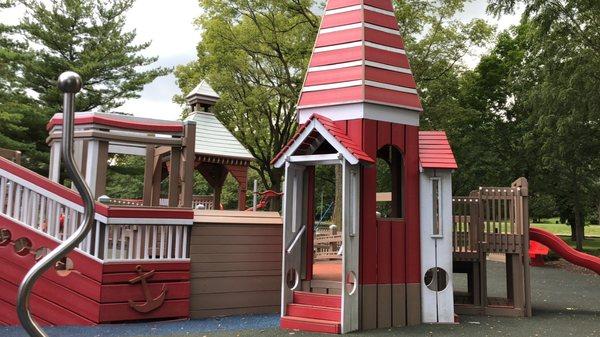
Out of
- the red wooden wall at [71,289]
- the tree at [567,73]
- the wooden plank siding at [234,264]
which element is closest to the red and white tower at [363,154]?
the wooden plank siding at [234,264]

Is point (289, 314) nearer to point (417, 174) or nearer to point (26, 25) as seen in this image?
point (417, 174)

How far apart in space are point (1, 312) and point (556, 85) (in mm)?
19247

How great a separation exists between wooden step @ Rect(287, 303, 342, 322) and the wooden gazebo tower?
7.21 metres

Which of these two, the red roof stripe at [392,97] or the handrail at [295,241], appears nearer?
the handrail at [295,241]

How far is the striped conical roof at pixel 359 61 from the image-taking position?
29.5 feet

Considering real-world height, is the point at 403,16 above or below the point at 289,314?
above

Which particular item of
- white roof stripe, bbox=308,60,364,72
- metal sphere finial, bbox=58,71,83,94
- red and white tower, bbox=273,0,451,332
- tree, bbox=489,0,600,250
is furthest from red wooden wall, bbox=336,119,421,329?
tree, bbox=489,0,600,250

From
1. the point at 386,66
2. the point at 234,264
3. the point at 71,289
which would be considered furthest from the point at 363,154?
the point at 71,289

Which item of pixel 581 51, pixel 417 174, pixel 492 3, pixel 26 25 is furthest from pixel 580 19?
pixel 26 25

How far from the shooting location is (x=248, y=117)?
1033 inches

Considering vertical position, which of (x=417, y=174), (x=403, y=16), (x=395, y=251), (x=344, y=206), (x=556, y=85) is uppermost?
(x=403, y=16)

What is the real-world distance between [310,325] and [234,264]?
85.0 inches

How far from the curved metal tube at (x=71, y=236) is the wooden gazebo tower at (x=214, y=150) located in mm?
11310

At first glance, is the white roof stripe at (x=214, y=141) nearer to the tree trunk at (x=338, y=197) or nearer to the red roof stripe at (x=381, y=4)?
the tree trunk at (x=338, y=197)
